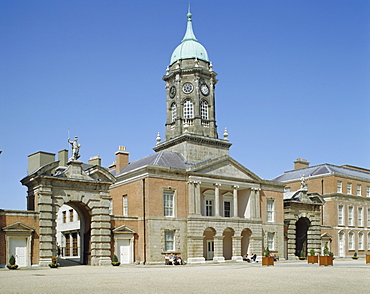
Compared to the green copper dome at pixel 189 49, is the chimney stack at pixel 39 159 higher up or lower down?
lower down

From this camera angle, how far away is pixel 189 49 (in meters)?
55.9

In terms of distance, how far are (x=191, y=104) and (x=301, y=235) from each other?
806 inches

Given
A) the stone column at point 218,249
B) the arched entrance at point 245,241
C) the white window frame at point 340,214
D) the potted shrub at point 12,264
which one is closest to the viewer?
the potted shrub at point 12,264

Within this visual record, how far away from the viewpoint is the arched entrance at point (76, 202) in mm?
39281

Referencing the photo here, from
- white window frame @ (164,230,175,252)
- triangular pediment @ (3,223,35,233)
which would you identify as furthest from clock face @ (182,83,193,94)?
triangular pediment @ (3,223,35,233)

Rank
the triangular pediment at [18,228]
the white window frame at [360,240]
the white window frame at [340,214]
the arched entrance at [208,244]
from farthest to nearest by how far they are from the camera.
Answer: the white window frame at [360,240], the white window frame at [340,214], the arched entrance at [208,244], the triangular pediment at [18,228]

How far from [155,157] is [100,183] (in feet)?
31.1

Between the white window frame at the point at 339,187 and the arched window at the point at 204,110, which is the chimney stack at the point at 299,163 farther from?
the arched window at the point at 204,110

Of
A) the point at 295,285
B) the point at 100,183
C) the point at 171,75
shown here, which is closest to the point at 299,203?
the point at 171,75

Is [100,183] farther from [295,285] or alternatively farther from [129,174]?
[295,285]

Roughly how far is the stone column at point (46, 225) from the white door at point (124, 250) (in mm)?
6566

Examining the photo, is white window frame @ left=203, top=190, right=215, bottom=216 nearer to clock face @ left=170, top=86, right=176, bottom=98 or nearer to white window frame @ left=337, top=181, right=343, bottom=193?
clock face @ left=170, top=86, right=176, bottom=98

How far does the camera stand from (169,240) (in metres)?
46.2

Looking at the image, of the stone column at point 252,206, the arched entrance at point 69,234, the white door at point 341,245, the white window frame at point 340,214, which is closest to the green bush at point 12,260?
the arched entrance at point 69,234
